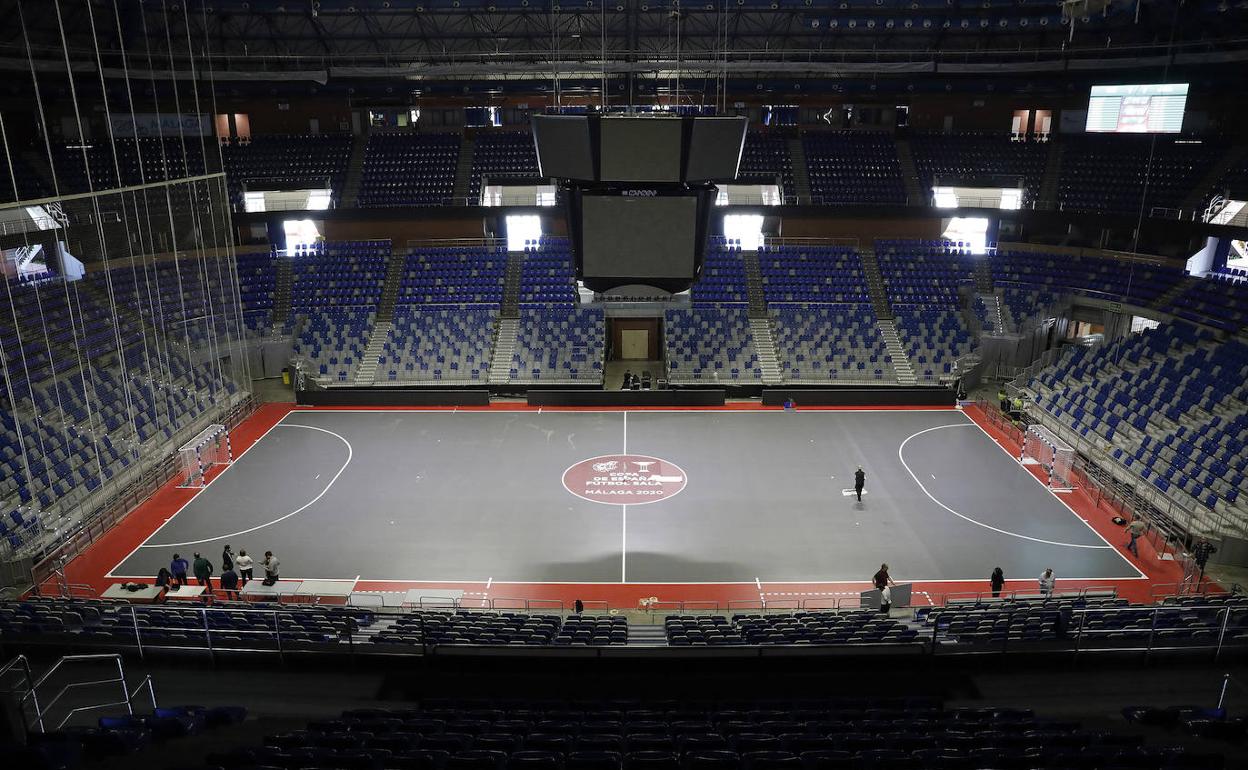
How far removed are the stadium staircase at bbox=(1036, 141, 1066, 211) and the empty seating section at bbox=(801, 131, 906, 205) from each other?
640cm

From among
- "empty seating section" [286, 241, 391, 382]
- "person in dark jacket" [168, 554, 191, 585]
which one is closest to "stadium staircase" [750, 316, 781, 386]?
"empty seating section" [286, 241, 391, 382]

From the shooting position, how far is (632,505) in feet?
76.1

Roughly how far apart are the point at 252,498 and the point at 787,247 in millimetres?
26523

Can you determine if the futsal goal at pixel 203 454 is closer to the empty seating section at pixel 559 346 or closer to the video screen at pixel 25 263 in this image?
the video screen at pixel 25 263

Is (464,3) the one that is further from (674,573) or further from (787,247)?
(674,573)

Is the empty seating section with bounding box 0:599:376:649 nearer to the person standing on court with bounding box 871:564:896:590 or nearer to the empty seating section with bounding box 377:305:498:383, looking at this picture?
the person standing on court with bounding box 871:564:896:590

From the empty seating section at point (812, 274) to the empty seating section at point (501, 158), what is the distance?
41.5ft

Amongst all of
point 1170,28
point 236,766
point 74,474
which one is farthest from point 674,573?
point 1170,28

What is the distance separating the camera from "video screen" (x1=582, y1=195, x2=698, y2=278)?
1762 centimetres

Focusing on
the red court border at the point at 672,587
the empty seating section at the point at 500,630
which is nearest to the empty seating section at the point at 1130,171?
the red court border at the point at 672,587

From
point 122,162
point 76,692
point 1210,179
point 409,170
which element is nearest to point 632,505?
point 76,692

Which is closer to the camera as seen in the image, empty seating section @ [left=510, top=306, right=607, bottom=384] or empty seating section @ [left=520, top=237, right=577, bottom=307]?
empty seating section @ [left=510, top=306, right=607, bottom=384]

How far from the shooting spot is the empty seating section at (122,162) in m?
36.4

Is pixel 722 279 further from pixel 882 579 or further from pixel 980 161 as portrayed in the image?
pixel 882 579
